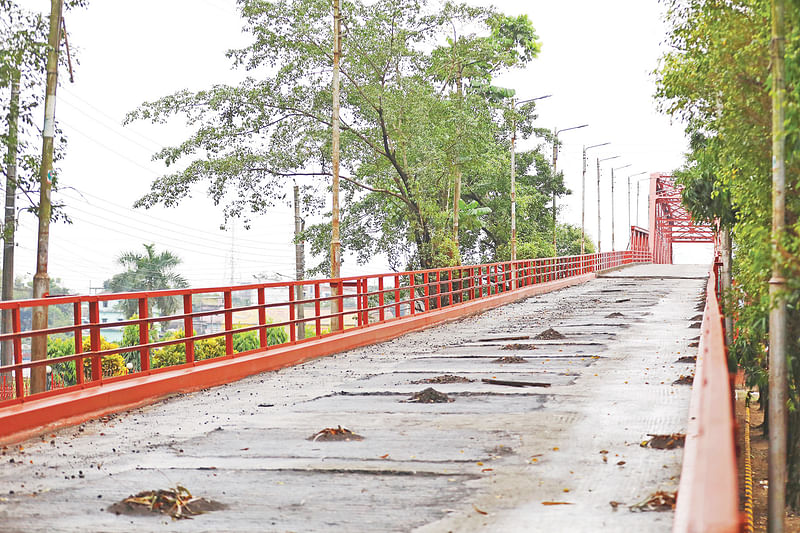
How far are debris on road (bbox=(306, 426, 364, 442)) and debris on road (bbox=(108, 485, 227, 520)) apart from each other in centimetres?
230

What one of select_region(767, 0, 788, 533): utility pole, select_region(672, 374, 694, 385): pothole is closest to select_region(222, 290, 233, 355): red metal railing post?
select_region(672, 374, 694, 385): pothole

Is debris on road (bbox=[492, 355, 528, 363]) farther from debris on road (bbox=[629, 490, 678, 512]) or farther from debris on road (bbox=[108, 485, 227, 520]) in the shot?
debris on road (bbox=[108, 485, 227, 520])

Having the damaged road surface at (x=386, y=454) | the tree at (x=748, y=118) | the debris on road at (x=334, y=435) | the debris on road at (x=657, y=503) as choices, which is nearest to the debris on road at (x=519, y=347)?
the damaged road surface at (x=386, y=454)

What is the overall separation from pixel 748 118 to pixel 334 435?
718 centimetres

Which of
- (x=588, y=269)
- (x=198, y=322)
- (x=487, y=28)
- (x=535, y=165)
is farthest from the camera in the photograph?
(x=198, y=322)

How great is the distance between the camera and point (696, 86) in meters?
13.8

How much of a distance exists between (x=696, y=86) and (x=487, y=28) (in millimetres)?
27354

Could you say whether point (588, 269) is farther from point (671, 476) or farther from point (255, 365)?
point (671, 476)

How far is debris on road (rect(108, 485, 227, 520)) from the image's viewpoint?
6109mm

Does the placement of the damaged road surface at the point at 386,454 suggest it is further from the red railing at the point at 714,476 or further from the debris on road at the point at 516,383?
the red railing at the point at 714,476

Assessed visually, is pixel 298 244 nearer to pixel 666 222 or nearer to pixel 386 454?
pixel 386 454

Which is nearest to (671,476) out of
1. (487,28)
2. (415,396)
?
(415,396)

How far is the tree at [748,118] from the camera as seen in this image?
33.7ft

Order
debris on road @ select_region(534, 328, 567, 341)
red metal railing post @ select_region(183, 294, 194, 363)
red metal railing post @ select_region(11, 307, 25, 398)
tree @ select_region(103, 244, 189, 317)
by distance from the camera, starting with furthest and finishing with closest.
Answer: tree @ select_region(103, 244, 189, 317)
debris on road @ select_region(534, 328, 567, 341)
red metal railing post @ select_region(183, 294, 194, 363)
red metal railing post @ select_region(11, 307, 25, 398)
